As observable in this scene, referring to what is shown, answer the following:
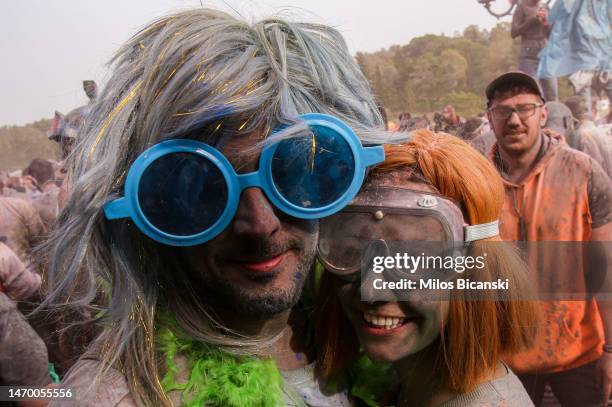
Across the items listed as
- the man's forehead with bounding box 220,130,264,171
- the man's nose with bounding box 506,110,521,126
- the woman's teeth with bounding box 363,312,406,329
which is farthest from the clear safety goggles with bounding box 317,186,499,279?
the man's nose with bounding box 506,110,521,126

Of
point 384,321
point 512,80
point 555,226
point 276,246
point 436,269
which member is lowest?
point 555,226

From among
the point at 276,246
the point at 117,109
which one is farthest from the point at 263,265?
the point at 117,109

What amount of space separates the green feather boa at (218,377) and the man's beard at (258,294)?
118 mm

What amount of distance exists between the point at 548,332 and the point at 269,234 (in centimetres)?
81

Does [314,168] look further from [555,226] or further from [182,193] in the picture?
[555,226]

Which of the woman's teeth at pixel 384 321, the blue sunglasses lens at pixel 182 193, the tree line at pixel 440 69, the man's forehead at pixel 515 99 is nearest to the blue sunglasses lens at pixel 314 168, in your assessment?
the blue sunglasses lens at pixel 182 193

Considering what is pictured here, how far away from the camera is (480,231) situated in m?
1.17

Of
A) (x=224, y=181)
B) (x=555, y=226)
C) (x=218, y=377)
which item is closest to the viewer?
(x=224, y=181)

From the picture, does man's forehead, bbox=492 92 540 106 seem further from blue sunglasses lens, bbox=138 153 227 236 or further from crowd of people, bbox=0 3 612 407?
blue sunglasses lens, bbox=138 153 227 236

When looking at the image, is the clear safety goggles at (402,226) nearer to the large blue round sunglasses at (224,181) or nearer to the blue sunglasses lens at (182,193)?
the large blue round sunglasses at (224,181)

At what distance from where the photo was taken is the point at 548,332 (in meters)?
1.37

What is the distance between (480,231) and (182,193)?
0.64 meters

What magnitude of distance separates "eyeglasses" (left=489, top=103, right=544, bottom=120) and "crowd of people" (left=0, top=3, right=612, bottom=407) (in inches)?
33.2

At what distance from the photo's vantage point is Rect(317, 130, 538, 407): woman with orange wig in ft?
→ 3.76
